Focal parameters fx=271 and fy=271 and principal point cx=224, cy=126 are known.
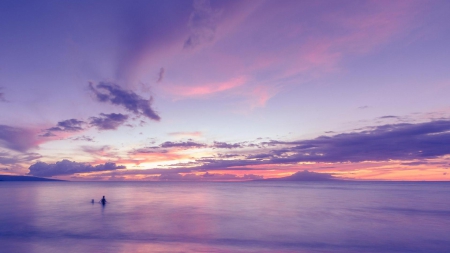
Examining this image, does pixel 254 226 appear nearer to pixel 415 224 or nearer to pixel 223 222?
pixel 223 222

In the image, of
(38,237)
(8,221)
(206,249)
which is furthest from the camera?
(8,221)

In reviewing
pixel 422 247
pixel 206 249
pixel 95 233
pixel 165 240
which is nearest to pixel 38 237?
pixel 95 233

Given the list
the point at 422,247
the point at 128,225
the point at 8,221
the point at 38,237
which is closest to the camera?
the point at 422,247

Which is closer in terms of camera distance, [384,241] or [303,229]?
[384,241]

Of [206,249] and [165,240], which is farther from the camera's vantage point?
[165,240]

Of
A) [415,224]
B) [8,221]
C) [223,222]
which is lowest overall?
[415,224]

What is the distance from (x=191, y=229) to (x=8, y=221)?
24624 mm

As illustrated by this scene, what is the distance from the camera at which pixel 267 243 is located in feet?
79.8

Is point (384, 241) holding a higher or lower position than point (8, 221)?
lower

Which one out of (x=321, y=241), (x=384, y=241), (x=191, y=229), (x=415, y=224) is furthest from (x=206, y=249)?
(x=415, y=224)

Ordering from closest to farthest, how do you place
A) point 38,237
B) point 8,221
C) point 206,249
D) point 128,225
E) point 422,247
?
point 206,249, point 422,247, point 38,237, point 128,225, point 8,221

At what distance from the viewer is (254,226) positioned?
32281 mm

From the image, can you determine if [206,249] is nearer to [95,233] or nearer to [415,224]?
[95,233]

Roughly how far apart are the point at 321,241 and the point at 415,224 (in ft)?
62.2
